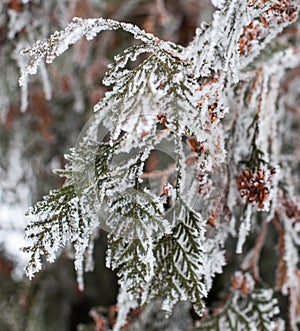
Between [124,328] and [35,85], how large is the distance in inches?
29.4

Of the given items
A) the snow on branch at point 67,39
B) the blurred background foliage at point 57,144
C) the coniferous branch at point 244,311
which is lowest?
the coniferous branch at point 244,311

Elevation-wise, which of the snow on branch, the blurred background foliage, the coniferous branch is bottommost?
the coniferous branch

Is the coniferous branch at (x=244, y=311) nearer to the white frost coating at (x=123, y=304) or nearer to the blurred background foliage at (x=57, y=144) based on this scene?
the white frost coating at (x=123, y=304)

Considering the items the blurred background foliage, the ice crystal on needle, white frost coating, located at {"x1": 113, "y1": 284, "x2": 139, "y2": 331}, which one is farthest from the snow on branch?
the blurred background foliage

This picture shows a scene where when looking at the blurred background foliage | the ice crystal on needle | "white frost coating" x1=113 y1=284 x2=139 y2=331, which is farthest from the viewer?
the blurred background foliage

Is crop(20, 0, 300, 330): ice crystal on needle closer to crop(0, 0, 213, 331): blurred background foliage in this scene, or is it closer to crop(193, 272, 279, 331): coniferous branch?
crop(193, 272, 279, 331): coniferous branch

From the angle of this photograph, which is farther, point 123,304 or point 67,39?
point 123,304

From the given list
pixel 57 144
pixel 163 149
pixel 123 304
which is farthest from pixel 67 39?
pixel 57 144

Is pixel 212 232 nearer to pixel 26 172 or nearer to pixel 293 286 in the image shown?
pixel 293 286

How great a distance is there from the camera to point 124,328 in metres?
0.90

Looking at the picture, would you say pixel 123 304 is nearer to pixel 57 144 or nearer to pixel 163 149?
pixel 163 149

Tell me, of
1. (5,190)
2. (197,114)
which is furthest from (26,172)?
(197,114)

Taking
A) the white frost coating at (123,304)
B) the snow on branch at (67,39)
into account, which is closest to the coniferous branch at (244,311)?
the white frost coating at (123,304)

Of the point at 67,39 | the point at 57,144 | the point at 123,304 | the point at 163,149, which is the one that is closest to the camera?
the point at 67,39
